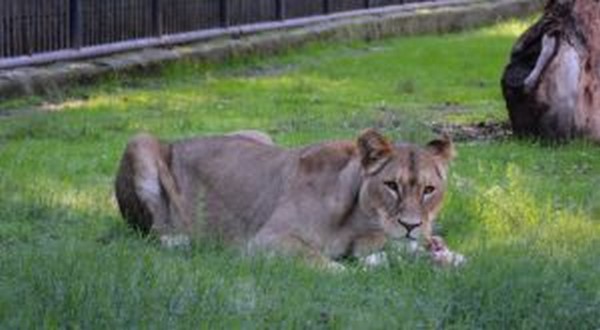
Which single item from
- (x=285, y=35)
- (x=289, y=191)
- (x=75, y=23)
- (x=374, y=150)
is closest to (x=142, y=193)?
(x=289, y=191)

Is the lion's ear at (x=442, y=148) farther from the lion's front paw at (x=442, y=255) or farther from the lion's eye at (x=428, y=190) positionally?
the lion's front paw at (x=442, y=255)

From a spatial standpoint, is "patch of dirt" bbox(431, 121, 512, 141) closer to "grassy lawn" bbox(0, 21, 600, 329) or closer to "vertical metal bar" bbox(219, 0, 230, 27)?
"grassy lawn" bbox(0, 21, 600, 329)

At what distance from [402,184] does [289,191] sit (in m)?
0.92

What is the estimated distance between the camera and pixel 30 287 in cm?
706

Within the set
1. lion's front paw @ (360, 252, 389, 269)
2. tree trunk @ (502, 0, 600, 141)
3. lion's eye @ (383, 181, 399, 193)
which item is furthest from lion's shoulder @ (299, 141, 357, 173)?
tree trunk @ (502, 0, 600, 141)

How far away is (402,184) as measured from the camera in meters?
8.73

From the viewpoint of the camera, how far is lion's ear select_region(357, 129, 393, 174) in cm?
888

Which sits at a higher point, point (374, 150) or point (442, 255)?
point (374, 150)

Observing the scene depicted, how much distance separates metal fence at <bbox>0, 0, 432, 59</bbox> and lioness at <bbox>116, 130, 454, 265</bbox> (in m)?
7.24

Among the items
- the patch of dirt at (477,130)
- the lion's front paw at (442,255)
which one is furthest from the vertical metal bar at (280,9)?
the lion's front paw at (442,255)

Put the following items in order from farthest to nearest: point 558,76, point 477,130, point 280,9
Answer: point 280,9 < point 477,130 < point 558,76

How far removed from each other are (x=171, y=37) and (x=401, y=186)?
12.0 metres

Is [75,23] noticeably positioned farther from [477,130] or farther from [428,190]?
[428,190]

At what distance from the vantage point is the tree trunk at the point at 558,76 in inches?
585
